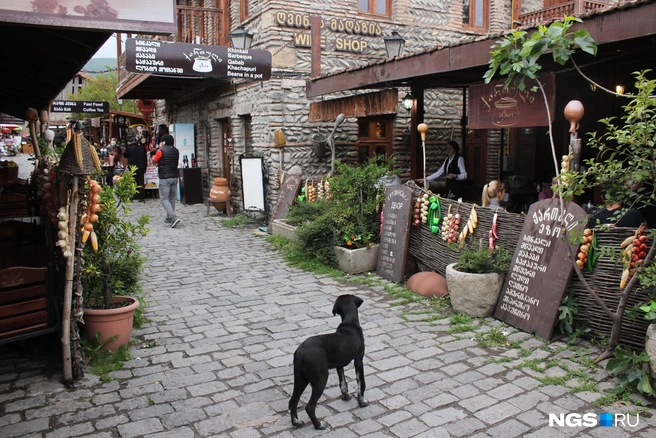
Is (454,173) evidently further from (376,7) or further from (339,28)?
(376,7)

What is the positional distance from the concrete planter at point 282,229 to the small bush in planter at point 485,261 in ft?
14.6

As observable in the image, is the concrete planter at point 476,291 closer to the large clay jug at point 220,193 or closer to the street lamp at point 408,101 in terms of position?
the street lamp at point 408,101

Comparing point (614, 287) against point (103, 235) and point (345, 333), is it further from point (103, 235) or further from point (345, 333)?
point (103, 235)

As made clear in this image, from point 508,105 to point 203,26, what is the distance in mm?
9464

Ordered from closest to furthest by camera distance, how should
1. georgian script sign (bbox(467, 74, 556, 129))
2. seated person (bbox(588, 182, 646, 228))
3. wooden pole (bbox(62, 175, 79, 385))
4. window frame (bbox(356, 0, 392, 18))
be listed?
wooden pole (bbox(62, 175, 79, 385)), seated person (bbox(588, 182, 646, 228)), georgian script sign (bbox(467, 74, 556, 129)), window frame (bbox(356, 0, 392, 18))

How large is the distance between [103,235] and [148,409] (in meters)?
1.69

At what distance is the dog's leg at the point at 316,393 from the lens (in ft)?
11.0

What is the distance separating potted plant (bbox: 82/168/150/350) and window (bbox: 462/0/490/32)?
10972 millimetres

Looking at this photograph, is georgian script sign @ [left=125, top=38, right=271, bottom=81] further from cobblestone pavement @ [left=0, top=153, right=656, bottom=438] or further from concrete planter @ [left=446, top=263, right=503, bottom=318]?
concrete planter @ [left=446, top=263, right=503, bottom=318]

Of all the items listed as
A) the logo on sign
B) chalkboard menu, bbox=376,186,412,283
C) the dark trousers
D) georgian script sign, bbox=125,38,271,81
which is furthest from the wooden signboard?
the dark trousers

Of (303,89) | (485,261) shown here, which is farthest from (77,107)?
(485,261)

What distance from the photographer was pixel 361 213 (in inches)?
309

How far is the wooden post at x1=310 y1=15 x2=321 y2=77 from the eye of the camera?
35.6 ft

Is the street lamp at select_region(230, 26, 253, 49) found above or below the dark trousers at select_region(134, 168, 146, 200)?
above
